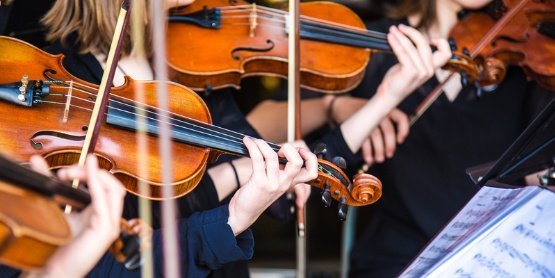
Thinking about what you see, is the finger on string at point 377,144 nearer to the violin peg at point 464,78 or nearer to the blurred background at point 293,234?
the violin peg at point 464,78

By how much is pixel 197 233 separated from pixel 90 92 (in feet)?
1.00

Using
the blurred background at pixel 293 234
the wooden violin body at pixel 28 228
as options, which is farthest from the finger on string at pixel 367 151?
the wooden violin body at pixel 28 228

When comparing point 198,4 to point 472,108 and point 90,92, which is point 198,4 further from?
point 472,108

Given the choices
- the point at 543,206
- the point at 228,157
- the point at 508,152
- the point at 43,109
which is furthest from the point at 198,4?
the point at 543,206

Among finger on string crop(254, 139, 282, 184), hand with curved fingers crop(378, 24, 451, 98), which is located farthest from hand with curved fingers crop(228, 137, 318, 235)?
hand with curved fingers crop(378, 24, 451, 98)

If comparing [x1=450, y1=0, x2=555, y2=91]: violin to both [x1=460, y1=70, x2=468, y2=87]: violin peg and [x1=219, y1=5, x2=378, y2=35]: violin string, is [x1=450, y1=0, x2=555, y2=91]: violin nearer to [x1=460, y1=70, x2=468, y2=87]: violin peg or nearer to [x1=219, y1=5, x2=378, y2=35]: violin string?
[x1=460, y1=70, x2=468, y2=87]: violin peg

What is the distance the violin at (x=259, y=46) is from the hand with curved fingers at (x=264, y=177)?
0.39 meters

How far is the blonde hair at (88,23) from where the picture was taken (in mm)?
1467

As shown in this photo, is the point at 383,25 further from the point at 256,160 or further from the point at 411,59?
the point at 256,160

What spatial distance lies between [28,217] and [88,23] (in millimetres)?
729

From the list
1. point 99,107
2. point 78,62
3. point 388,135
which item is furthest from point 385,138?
point 99,107

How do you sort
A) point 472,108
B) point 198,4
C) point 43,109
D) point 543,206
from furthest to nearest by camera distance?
point 472,108
point 198,4
point 43,109
point 543,206

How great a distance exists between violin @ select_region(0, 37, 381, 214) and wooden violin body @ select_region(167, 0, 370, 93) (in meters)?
0.24

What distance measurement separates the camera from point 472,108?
1.92 metres
